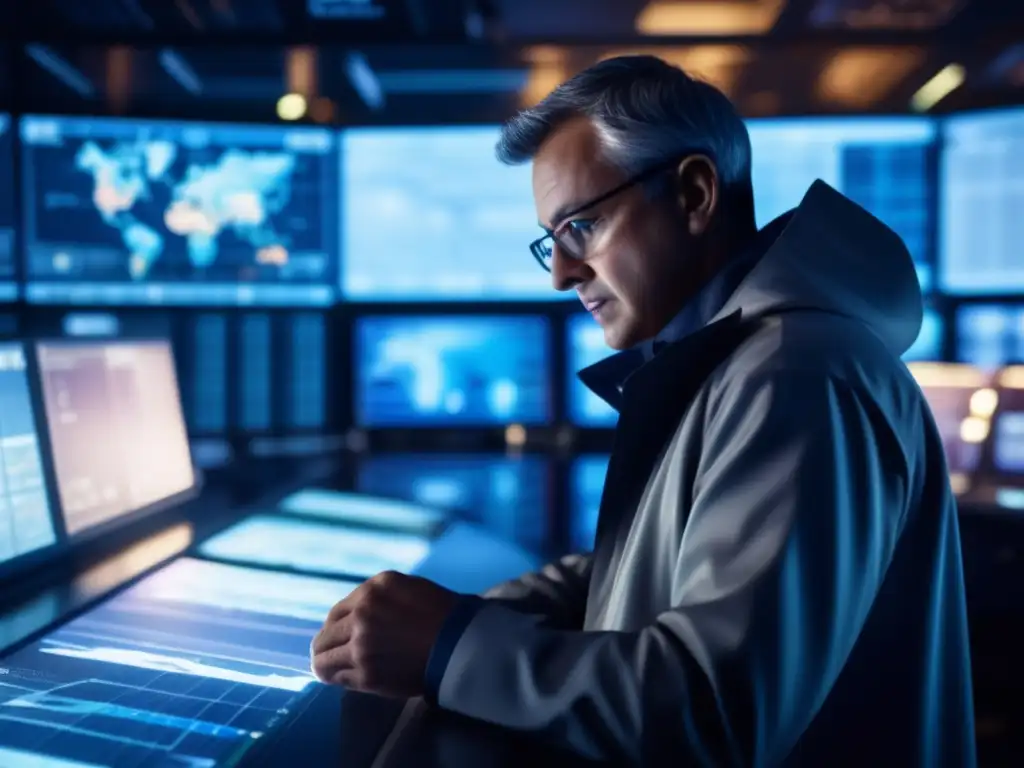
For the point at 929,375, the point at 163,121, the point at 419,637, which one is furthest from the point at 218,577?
the point at 929,375

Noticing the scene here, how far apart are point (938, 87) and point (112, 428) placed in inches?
81.8

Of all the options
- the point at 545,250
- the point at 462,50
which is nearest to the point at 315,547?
the point at 545,250

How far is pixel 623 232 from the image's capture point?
0.74 meters

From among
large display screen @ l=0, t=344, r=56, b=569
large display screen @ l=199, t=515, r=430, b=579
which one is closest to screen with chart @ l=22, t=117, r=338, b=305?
large display screen @ l=199, t=515, r=430, b=579

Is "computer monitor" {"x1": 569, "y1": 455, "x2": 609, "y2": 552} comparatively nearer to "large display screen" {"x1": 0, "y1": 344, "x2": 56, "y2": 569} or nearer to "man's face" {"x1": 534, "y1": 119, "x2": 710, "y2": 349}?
"man's face" {"x1": 534, "y1": 119, "x2": 710, "y2": 349}

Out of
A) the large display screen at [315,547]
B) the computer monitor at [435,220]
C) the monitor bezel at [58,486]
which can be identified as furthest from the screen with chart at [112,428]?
the computer monitor at [435,220]

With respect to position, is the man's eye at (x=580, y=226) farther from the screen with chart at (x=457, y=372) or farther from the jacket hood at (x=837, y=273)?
the screen with chart at (x=457, y=372)

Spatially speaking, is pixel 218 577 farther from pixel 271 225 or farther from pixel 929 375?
pixel 929 375

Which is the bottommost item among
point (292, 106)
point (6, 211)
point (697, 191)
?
point (697, 191)

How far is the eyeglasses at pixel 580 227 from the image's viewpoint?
0.72 metres

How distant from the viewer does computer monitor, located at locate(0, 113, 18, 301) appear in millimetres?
1983

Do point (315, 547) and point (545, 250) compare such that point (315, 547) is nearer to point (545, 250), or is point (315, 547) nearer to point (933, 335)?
point (545, 250)

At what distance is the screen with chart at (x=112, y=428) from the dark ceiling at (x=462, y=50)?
79cm

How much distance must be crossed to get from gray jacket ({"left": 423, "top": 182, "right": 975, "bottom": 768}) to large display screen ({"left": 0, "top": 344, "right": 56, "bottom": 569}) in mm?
686
